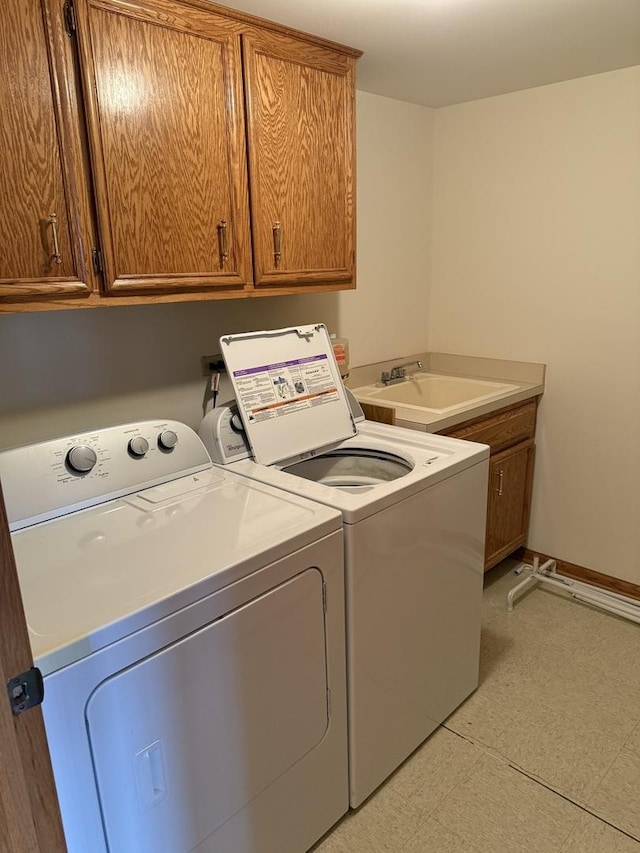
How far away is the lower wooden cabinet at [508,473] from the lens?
255cm

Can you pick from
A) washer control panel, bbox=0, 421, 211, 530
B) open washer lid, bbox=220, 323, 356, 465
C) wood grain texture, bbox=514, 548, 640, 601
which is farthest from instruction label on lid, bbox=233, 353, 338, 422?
wood grain texture, bbox=514, 548, 640, 601

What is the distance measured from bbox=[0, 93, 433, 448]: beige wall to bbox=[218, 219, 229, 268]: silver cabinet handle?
1.13 ft

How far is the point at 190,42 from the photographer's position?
155 cm

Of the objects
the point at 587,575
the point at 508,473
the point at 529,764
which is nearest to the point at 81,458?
the point at 529,764

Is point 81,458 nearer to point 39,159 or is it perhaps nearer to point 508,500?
point 39,159

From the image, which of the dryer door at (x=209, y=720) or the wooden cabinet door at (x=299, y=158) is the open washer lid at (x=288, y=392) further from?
the dryer door at (x=209, y=720)

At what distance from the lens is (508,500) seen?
2725mm

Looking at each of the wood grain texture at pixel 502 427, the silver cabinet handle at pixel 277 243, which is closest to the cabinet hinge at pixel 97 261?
the silver cabinet handle at pixel 277 243

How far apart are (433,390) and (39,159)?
6.80ft

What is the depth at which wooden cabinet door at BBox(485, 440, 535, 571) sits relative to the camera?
8.59ft

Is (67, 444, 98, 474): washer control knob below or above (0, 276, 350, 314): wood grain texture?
below

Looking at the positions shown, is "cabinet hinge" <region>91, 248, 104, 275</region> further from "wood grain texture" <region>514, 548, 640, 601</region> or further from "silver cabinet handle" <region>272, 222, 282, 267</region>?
"wood grain texture" <region>514, 548, 640, 601</region>

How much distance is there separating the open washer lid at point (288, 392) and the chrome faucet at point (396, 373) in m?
0.74

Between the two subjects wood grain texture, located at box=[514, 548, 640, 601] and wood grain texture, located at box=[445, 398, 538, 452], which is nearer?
wood grain texture, located at box=[445, 398, 538, 452]
